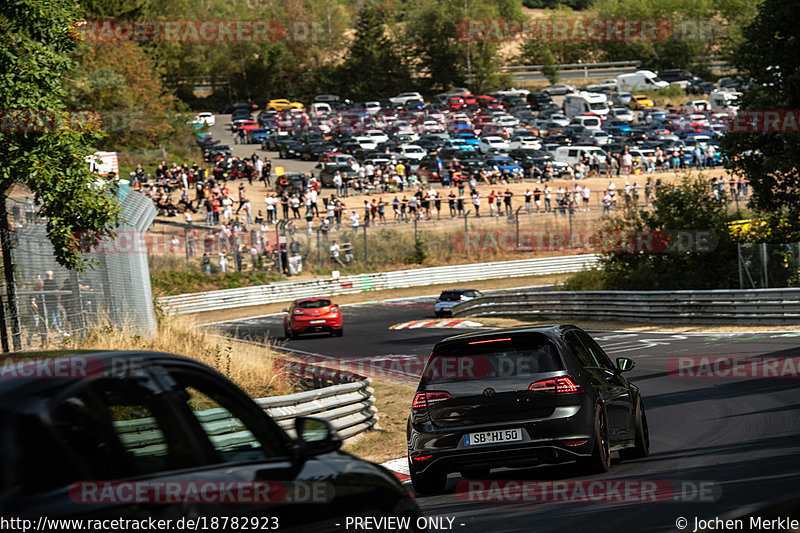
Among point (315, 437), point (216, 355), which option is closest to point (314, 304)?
point (216, 355)

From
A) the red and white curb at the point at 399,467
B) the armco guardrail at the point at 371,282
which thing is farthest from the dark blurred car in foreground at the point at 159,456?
the armco guardrail at the point at 371,282

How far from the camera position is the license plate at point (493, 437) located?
904cm

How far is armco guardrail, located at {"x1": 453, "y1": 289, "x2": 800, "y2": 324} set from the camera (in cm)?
2531

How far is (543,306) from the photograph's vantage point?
115 feet

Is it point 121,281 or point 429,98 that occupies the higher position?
point 429,98

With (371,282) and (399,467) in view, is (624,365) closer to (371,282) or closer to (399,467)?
(399,467)

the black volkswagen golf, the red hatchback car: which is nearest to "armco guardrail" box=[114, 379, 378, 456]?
the black volkswagen golf

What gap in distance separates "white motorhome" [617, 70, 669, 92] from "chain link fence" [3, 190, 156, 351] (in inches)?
3558

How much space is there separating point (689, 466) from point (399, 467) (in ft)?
11.3

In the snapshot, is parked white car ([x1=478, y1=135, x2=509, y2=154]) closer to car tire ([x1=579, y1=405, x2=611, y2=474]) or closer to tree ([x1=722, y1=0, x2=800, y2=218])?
tree ([x1=722, y1=0, x2=800, y2=218])

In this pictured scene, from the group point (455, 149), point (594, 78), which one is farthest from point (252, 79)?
point (455, 149)

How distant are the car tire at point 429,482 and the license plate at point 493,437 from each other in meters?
0.53

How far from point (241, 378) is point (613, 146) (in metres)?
59.9

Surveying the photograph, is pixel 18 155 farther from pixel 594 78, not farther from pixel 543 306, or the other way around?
pixel 594 78
